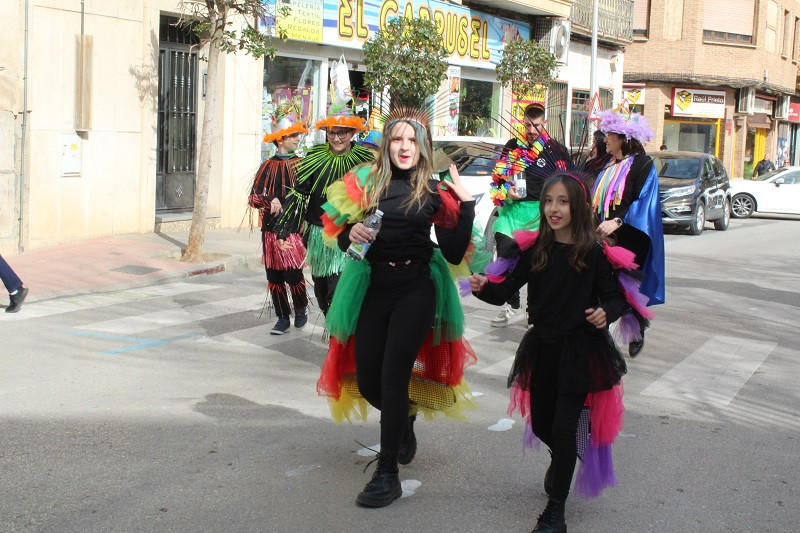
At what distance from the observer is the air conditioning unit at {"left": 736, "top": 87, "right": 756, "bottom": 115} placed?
4331 centimetres

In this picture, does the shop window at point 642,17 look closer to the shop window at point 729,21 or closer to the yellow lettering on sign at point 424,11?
the shop window at point 729,21

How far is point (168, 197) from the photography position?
17.1m

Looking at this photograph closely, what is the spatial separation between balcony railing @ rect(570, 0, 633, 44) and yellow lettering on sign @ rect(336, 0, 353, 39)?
1167cm

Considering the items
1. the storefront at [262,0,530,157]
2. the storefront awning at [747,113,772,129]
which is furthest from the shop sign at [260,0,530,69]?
the storefront awning at [747,113,772,129]

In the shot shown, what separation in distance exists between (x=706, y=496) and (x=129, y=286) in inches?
315

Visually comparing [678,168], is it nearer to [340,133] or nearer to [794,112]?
[340,133]

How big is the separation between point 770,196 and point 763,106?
73.2ft

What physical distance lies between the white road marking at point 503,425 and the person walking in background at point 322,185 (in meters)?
1.46

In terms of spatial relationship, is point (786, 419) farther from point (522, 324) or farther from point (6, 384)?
point (6, 384)

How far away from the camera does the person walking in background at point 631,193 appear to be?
7789 millimetres

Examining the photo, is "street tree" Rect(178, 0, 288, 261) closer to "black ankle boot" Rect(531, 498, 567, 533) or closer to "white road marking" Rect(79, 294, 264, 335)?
"white road marking" Rect(79, 294, 264, 335)

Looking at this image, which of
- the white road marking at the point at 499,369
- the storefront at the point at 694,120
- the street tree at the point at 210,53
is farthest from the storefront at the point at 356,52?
the storefront at the point at 694,120

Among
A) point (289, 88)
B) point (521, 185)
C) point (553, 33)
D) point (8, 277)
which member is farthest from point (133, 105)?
point (553, 33)

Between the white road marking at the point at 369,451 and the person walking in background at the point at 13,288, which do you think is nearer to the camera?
the white road marking at the point at 369,451
